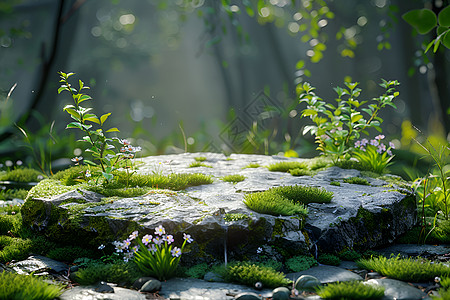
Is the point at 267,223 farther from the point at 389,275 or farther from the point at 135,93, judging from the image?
the point at 135,93

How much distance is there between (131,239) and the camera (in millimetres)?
2697

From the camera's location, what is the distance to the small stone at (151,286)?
2281 millimetres

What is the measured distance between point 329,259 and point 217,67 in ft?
76.1

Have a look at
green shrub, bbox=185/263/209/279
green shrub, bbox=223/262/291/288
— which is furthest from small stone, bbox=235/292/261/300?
green shrub, bbox=185/263/209/279

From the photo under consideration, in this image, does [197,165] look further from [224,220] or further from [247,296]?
[247,296]

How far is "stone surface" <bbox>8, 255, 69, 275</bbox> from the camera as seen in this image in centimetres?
265

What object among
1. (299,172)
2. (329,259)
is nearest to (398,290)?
(329,259)

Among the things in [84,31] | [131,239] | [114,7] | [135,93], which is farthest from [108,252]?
[135,93]

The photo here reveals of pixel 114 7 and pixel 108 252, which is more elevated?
pixel 114 7

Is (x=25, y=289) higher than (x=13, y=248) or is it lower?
higher

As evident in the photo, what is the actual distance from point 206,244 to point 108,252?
81 cm

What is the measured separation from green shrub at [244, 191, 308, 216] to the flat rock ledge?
0.21ft

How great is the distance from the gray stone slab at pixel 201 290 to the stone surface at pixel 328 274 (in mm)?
388

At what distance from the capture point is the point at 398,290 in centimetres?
222
